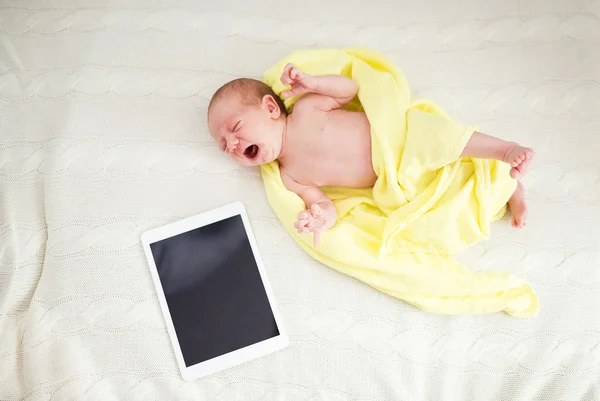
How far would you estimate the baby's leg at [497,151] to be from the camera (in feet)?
3.42

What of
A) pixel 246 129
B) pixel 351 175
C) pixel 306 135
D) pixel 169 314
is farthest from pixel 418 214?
pixel 169 314

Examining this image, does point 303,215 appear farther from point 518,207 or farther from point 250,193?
point 518,207

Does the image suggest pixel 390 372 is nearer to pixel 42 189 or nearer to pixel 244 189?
pixel 244 189

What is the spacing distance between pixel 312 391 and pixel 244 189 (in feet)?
1.56

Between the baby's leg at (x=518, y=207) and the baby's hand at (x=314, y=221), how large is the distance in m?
0.42

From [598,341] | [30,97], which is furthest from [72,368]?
[598,341]

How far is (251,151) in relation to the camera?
122 cm

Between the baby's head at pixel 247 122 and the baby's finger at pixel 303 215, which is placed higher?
the baby's head at pixel 247 122

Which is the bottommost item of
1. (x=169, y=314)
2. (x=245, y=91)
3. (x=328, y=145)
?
(x=169, y=314)

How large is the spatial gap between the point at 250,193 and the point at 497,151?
0.55 meters

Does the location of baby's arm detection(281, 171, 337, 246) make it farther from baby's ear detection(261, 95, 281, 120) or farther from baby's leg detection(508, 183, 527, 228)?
baby's leg detection(508, 183, 527, 228)

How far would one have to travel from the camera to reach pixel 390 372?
3.70ft

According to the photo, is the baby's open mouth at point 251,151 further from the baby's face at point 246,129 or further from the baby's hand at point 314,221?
the baby's hand at point 314,221

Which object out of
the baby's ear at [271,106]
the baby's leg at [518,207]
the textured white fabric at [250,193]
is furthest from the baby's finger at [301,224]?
the baby's leg at [518,207]
